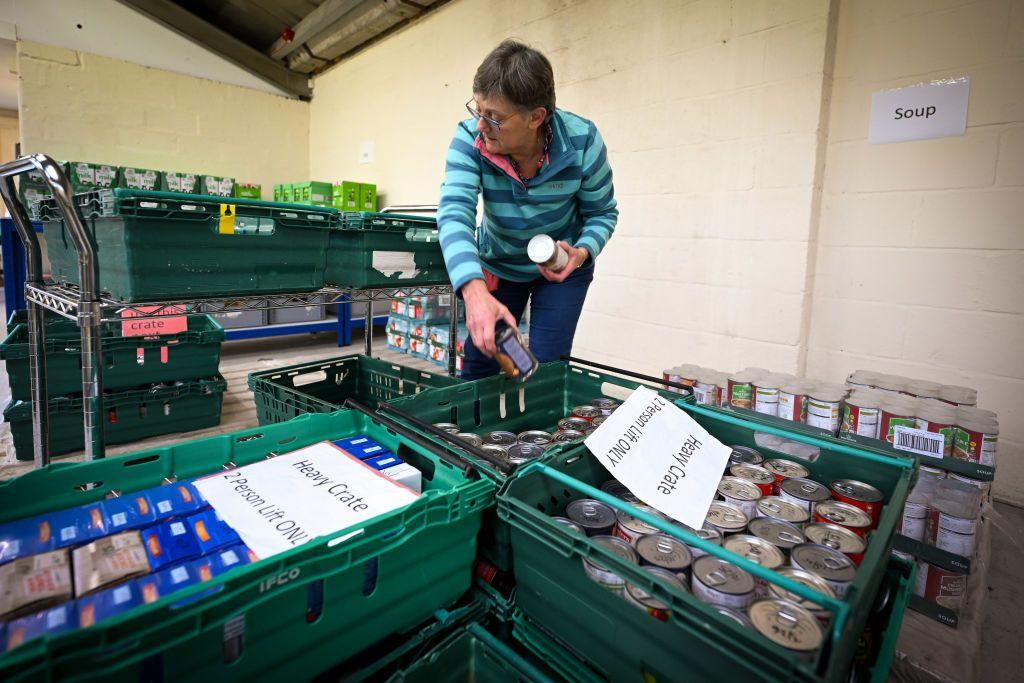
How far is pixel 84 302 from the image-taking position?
1.22 metres

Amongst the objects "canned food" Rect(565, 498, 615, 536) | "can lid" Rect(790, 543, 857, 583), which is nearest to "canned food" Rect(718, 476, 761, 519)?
"can lid" Rect(790, 543, 857, 583)

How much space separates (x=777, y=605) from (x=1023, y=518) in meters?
1.96

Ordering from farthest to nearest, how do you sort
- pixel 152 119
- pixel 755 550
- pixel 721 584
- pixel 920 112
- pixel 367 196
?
pixel 152 119
pixel 367 196
pixel 920 112
pixel 755 550
pixel 721 584

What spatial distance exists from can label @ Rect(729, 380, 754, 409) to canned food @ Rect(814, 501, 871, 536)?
0.95m

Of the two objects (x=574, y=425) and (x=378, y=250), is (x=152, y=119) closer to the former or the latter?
(x=378, y=250)

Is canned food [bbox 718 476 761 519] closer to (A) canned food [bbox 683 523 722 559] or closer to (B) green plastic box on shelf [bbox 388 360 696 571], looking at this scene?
(A) canned food [bbox 683 523 722 559]

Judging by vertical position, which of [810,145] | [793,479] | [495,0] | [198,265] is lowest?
[793,479]

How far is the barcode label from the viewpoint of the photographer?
1417mm

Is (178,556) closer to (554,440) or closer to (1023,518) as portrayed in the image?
(554,440)

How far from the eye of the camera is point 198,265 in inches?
55.6

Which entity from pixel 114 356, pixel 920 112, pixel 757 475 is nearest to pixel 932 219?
pixel 920 112

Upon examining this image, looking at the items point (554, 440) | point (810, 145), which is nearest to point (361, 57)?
point (810, 145)

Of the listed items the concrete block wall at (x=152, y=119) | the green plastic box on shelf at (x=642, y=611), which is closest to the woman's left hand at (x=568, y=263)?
the green plastic box on shelf at (x=642, y=611)

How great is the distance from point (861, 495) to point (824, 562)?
223mm
